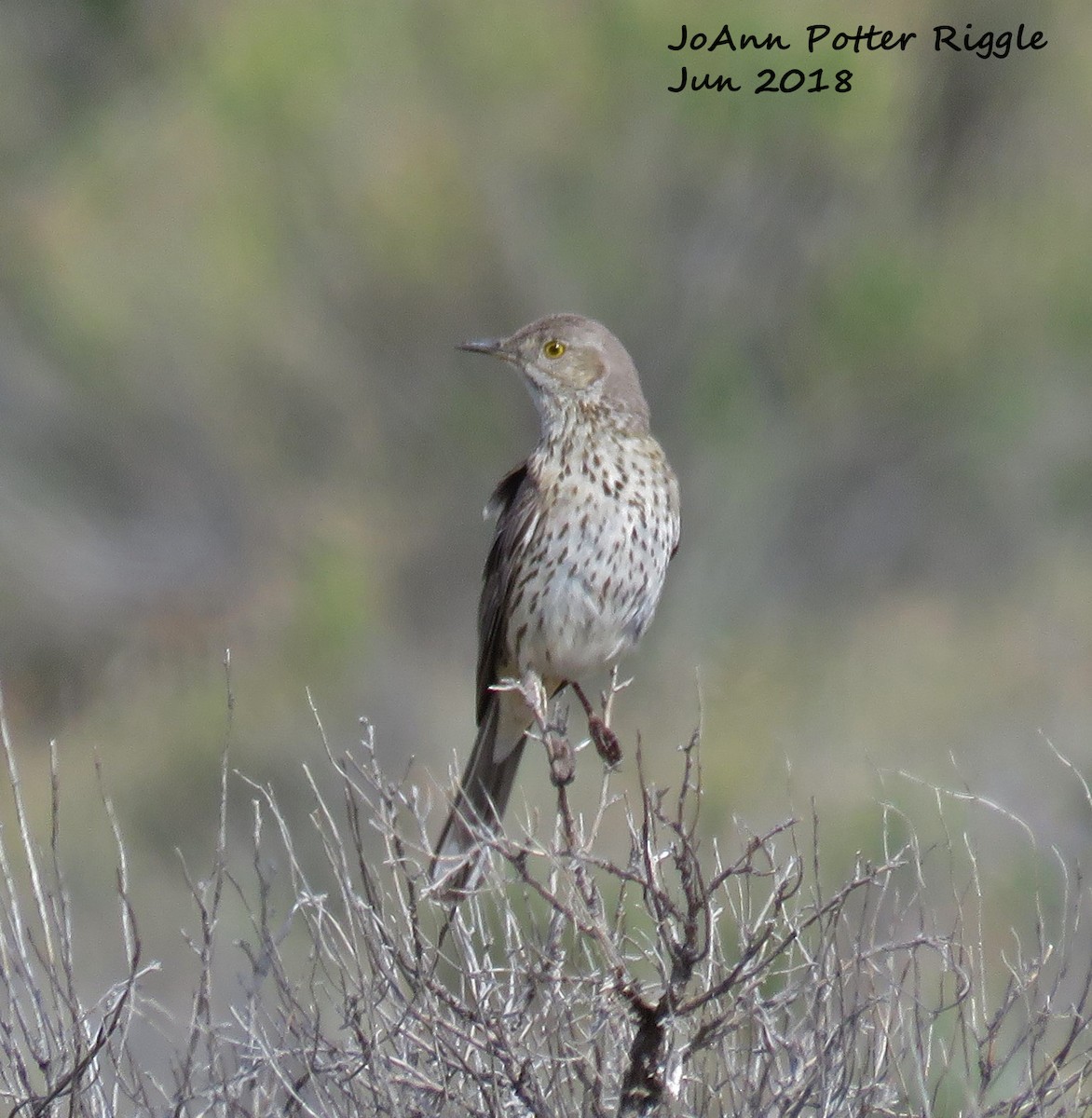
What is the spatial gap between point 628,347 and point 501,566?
14.6 ft

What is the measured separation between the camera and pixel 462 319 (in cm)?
996

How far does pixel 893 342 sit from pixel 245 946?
696 cm

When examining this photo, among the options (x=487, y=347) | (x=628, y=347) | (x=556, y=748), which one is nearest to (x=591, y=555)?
(x=487, y=347)

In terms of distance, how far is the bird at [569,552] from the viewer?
5.23 metres

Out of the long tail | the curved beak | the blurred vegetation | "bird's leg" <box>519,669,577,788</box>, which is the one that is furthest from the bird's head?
the blurred vegetation

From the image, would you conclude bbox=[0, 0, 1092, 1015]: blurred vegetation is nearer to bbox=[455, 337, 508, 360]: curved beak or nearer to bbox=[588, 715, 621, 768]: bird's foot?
bbox=[455, 337, 508, 360]: curved beak

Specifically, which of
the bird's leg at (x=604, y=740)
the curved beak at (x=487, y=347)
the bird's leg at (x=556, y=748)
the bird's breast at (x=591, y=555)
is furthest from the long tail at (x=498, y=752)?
the bird's leg at (x=556, y=748)

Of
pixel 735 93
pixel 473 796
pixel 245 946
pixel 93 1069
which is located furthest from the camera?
pixel 735 93

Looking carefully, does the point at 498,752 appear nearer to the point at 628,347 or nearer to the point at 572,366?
the point at 572,366

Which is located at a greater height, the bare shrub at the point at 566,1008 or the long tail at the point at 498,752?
the long tail at the point at 498,752

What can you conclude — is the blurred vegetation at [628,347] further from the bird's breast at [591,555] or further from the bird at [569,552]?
the bird's breast at [591,555]

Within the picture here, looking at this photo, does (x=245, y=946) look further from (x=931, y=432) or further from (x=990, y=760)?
(x=931, y=432)

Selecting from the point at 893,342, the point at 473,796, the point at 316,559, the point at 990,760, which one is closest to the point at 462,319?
the point at 316,559

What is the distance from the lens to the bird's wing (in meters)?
5.35
